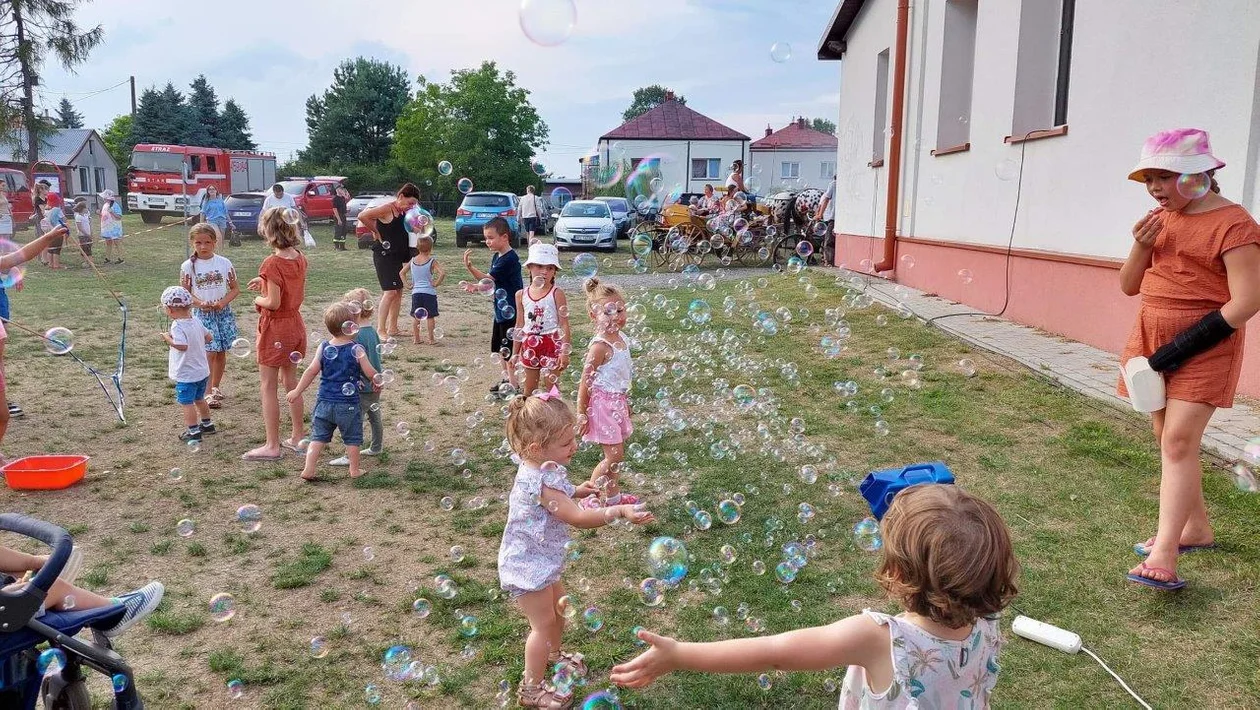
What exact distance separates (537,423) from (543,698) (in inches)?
41.1

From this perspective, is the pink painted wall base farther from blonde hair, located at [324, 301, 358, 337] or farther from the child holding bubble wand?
blonde hair, located at [324, 301, 358, 337]

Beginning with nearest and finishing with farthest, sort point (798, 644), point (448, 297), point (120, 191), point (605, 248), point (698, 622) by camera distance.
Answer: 1. point (798, 644)
2. point (698, 622)
3. point (448, 297)
4. point (605, 248)
5. point (120, 191)

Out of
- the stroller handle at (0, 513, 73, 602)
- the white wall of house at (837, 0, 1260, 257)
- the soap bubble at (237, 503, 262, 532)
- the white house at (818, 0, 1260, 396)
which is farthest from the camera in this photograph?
the white house at (818, 0, 1260, 396)

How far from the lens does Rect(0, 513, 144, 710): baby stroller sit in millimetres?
2352

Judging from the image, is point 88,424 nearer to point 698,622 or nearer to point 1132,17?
point 698,622

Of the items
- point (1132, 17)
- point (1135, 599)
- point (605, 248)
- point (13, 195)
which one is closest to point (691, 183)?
point (605, 248)

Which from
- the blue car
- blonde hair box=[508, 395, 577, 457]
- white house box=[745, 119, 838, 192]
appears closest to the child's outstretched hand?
blonde hair box=[508, 395, 577, 457]

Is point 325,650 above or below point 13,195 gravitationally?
below

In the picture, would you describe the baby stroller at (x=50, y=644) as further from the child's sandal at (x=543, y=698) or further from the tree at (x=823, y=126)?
the tree at (x=823, y=126)

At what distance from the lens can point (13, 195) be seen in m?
25.8

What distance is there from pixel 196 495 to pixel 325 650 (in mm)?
2428

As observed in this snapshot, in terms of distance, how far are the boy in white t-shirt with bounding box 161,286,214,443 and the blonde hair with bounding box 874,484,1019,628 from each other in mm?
5892

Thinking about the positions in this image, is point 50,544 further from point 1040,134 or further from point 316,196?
point 316,196

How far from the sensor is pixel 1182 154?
3.37m
